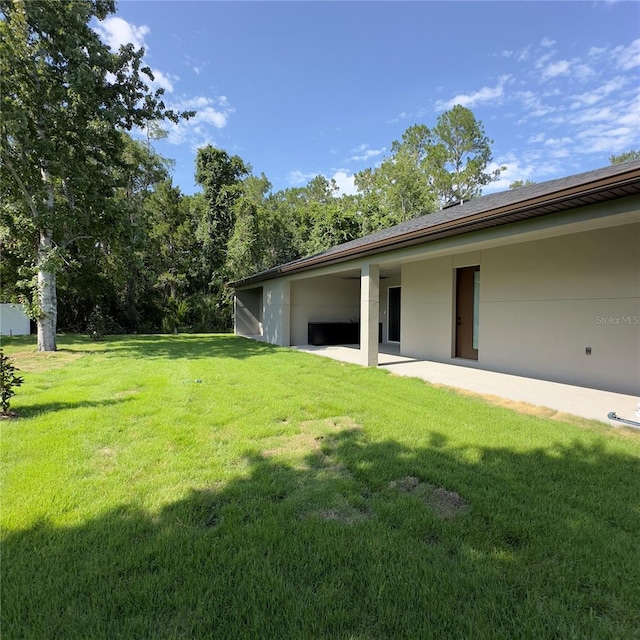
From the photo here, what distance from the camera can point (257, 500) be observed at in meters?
2.63

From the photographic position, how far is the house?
4.93m

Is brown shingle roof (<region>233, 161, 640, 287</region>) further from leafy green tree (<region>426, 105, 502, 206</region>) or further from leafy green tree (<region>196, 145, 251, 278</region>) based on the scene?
leafy green tree (<region>426, 105, 502, 206</region>)

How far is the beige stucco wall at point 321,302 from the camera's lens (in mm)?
14327

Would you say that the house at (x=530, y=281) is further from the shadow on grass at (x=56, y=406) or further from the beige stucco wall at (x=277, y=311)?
the shadow on grass at (x=56, y=406)

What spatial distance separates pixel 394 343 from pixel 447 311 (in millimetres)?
4678

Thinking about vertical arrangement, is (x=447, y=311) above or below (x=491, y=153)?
below

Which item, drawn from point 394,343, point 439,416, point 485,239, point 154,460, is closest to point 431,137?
point 394,343

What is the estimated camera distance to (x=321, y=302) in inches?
584

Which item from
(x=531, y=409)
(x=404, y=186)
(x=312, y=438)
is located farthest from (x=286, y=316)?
(x=404, y=186)

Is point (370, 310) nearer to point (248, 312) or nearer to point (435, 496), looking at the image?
point (435, 496)

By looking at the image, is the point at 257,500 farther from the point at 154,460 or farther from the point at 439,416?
the point at 439,416

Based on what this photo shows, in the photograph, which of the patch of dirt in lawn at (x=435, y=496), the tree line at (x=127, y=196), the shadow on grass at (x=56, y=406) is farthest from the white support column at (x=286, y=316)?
the patch of dirt in lawn at (x=435, y=496)

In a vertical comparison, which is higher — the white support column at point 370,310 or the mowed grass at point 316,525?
the white support column at point 370,310

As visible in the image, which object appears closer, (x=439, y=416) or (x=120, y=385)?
(x=439, y=416)
